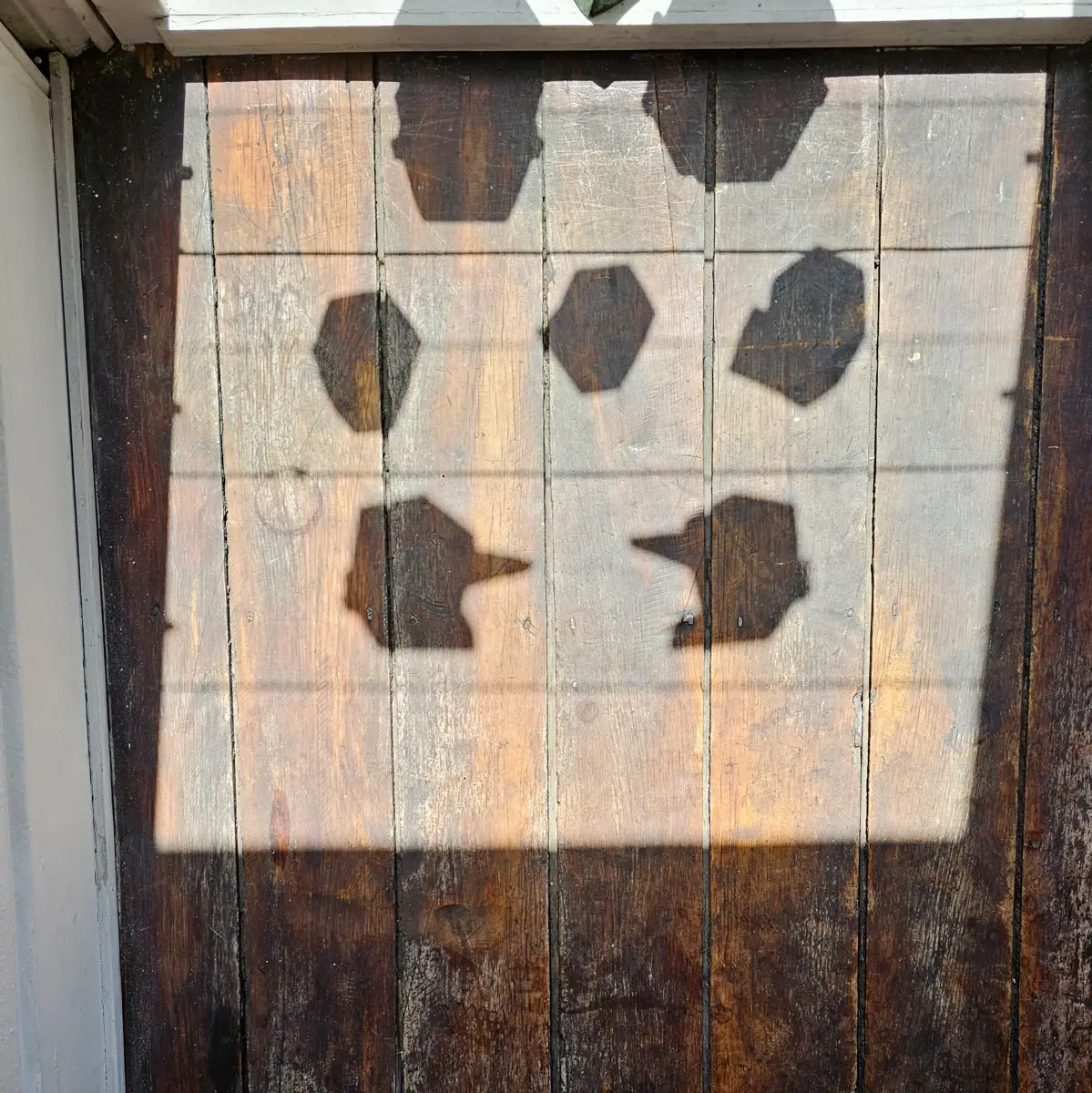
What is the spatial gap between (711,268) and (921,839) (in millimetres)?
688

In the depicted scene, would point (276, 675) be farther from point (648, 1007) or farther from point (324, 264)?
point (648, 1007)

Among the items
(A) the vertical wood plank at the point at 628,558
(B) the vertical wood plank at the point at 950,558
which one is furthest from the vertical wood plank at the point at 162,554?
(B) the vertical wood plank at the point at 950,558

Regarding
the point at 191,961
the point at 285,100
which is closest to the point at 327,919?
the point at 191,961

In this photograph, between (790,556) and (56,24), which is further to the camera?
(790,556)

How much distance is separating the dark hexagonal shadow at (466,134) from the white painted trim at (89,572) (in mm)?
347

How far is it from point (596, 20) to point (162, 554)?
28.5 inches

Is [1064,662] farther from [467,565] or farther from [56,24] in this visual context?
[56,24]

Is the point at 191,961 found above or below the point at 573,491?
below

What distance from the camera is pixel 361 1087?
3.42 feet

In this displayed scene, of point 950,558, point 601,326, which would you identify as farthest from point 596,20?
point 950,558

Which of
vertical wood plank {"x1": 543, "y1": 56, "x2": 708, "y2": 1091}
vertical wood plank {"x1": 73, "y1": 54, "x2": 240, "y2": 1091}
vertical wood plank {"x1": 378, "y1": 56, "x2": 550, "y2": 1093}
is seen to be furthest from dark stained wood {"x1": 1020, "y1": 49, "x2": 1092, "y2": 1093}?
vertical wood plank {"x1": 73, "y1": 54, "x2": 240, "y2": 1091}

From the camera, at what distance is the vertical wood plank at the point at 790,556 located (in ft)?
3.12

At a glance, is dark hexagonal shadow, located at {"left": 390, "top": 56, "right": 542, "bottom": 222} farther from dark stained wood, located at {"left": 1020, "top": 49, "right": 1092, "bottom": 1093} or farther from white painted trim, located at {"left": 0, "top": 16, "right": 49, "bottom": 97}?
dark stained wood, located at {"left": 1020, "top": 49, "right": 1092, "bottom": 1093}

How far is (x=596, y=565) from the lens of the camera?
986mm
